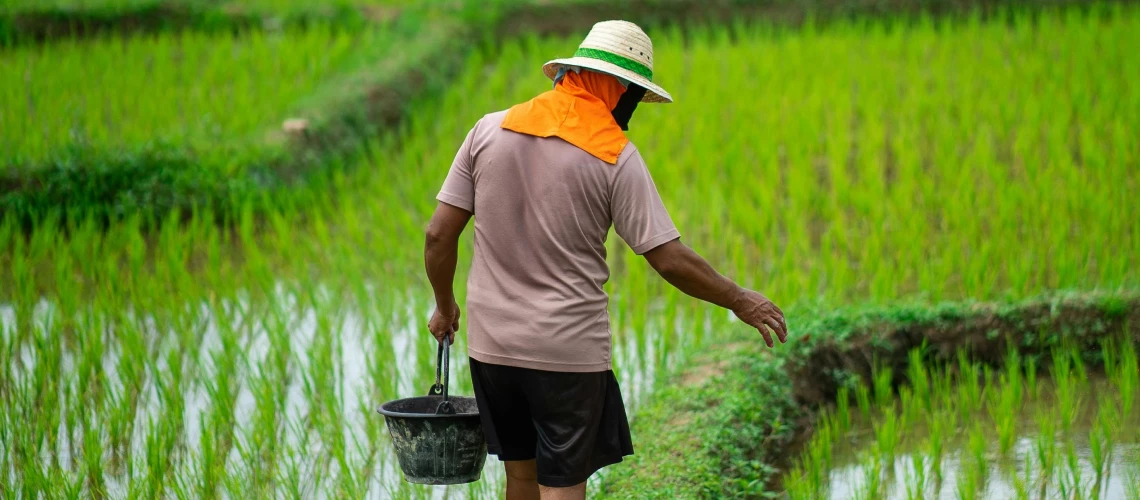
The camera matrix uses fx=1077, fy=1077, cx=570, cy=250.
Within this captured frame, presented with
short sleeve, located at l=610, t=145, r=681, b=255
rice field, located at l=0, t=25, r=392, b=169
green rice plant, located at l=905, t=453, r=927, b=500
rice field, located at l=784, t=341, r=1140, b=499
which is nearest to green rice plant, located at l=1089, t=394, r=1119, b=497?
rice field, located at l=784, t=341, r=1140, b=499

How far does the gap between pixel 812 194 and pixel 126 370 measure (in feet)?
9.99

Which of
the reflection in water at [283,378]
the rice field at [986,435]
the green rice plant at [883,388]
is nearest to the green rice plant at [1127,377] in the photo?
the rice field at [986,435]

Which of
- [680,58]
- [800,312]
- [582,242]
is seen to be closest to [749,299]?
[582,242]

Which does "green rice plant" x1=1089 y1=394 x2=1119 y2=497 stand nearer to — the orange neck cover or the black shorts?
the black shorts

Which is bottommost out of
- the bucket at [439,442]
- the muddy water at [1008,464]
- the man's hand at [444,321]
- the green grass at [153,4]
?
the muddy water at [1008,464]

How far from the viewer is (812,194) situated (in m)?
4.95

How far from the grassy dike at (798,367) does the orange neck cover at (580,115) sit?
91 cm

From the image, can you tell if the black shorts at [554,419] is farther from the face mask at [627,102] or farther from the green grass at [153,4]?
the green grass at [153,4]

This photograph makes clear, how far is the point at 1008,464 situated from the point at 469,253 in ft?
7.87

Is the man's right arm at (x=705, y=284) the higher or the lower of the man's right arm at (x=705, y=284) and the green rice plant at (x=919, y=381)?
the higher

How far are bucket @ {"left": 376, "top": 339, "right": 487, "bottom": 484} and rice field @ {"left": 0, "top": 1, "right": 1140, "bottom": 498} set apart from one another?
0.54 meters

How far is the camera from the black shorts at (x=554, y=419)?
1.95 meters

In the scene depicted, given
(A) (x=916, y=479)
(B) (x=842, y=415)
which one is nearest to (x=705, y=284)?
(A) (x=916, y=479)

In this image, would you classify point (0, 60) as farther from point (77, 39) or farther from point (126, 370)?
point (126, 370)
